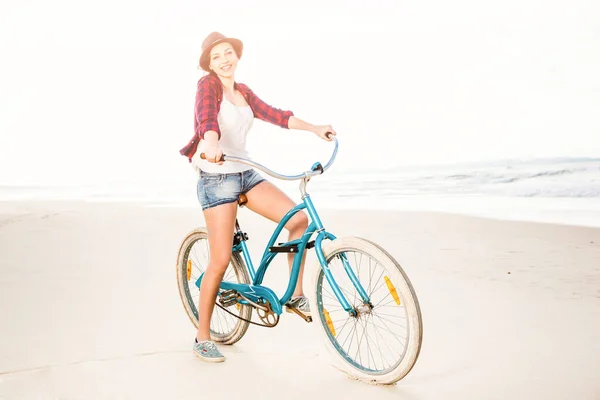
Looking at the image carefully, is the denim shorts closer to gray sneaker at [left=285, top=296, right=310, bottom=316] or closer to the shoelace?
gray sneaker at [left=285, top=296, right=310, bottom=316]

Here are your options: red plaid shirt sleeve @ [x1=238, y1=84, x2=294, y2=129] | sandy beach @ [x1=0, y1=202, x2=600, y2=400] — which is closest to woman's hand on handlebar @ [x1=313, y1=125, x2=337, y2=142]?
red plaid shirt sleeve @ [x1=238, y1=84, x2=294, y2=129]

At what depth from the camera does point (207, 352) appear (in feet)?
10.7

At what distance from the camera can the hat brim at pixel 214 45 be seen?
3084mm

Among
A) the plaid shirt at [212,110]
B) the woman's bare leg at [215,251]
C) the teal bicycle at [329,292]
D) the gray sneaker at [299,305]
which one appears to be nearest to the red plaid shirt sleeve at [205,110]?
the plaid shirt at [212,110]

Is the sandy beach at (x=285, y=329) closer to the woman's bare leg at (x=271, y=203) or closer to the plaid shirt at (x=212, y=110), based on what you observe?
the woman's bare leg at (x=271, y=203)

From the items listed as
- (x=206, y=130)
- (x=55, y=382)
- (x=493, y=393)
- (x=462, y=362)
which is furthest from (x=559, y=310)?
(x=55, y=382)

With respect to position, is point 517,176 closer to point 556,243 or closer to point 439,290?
point 556,243

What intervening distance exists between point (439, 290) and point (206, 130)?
9.86 ft

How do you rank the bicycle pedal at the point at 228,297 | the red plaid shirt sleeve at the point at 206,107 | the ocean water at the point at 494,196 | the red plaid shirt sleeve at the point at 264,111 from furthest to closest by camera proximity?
the ocean water at the point at 494,196, the bicycle pedal at the point at 228,297, the red plaid shirt sleeve at the point at 264,111, the red plaid shirt sleeve at the point at 206,107

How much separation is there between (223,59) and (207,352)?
5.26ft

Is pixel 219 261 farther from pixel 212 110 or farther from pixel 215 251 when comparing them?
pixel 212 110

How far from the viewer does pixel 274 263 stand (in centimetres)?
641

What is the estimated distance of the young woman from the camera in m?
3.08

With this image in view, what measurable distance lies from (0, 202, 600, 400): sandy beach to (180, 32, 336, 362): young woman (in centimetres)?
41
